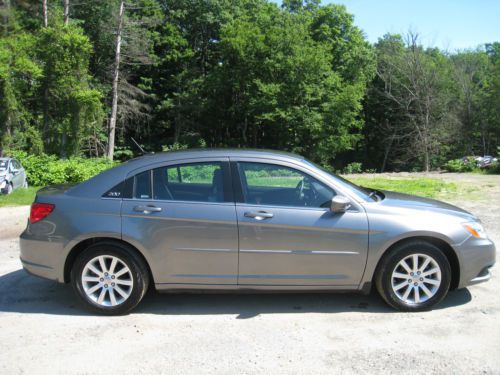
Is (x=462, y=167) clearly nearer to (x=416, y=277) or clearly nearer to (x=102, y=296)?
(x=416, y=277)

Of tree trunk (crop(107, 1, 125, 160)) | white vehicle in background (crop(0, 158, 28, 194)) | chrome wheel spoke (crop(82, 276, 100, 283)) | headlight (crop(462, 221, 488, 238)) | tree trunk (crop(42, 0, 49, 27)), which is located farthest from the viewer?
tree trunk (crop(107, 1, 125, 160))

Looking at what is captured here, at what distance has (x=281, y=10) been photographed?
4472 centimetres

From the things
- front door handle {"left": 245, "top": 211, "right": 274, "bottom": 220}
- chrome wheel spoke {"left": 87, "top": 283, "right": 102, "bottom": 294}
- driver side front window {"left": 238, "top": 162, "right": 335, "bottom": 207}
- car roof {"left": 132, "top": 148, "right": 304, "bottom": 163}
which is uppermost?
car roof {"left": 132, "top": 148, "right": 304, "bottom": 163}

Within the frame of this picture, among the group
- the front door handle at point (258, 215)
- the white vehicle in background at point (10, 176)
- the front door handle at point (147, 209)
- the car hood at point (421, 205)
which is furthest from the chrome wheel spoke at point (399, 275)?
the white vehicle in background at point (10, 176)

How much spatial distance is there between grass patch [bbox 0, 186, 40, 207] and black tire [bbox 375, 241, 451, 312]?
11.9 m

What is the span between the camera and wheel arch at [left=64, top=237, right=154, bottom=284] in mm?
4559

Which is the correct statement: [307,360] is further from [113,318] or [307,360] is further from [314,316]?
[113,318]

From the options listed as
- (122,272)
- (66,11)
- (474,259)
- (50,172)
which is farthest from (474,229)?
(66,11)

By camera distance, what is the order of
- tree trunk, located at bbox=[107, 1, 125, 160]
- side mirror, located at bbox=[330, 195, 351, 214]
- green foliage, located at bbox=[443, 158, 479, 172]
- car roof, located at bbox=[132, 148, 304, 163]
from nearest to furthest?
side mirror, located at bbox=[330, 195, 351, 214], car roof, located at bbox=[132, 148, 304, 163], green foliage, located at bbox=[443, 158, 479, 172], tree trunk, located at bbox=[107, 1, 125, 160]

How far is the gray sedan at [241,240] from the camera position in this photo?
4477 millimetres

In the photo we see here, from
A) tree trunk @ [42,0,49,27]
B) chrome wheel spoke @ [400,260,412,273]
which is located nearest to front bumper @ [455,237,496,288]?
chrome wheel spoke @ [400,260,412,273]

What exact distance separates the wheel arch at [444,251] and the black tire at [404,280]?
0.02 m

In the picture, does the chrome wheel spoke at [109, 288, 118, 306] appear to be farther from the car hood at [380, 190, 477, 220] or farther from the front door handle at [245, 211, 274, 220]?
the car hood at [380, 190, 477, 220]

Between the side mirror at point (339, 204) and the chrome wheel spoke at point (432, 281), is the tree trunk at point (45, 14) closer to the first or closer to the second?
the side mirror at point (339, 204)
